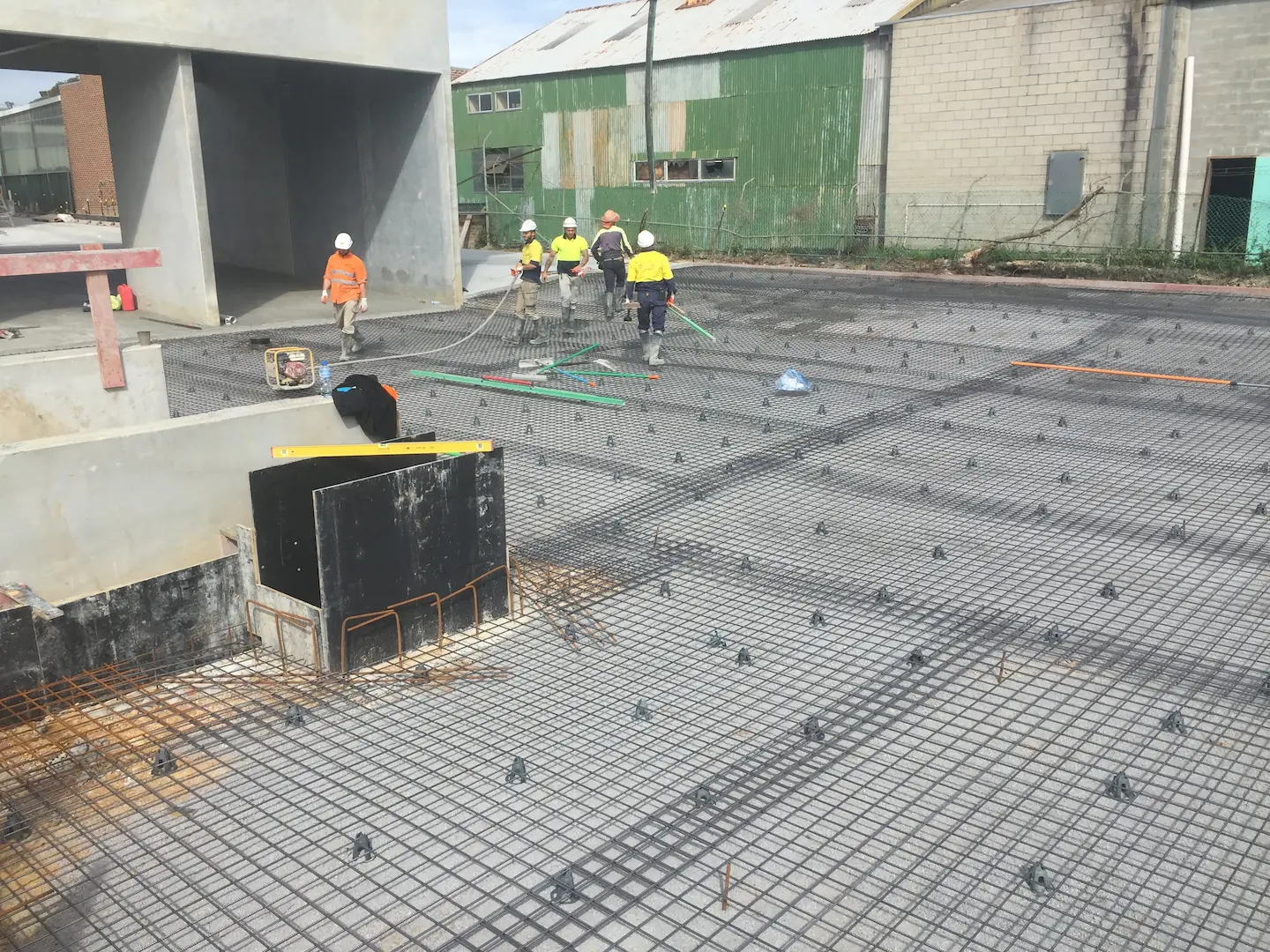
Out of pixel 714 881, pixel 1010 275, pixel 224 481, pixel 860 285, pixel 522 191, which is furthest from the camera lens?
pixel 522 191

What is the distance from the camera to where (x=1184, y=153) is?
17469mm

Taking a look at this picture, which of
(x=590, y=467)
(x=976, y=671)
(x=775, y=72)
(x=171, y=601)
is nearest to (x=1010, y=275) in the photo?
(x=775, y=72)

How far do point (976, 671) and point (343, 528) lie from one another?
284cm

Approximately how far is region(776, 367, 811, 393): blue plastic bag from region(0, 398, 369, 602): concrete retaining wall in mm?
5332

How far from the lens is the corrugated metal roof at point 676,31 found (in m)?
21.6

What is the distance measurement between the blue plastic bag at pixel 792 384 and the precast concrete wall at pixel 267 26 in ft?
27.1

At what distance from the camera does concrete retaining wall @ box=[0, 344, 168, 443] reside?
6438mm

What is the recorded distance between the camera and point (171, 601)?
4.83 meters

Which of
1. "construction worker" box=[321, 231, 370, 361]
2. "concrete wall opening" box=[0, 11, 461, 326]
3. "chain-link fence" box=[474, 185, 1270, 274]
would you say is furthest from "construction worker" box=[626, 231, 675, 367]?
"chain-link fence" box=[474, 185, 1270, 274]

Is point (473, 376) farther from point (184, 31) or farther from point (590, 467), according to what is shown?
point (184, 31)

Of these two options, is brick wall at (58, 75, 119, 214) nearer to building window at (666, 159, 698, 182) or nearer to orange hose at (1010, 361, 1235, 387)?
building window at (666, 159, 698, 182)

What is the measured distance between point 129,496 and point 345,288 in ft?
21.9

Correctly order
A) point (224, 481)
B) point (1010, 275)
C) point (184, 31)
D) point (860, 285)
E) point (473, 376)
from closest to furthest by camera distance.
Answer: point (224, 481) < point (473, 376) < point (184, 31) < point (860, 285) < point (1010, 275)

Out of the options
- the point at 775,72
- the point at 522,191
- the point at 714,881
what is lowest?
the point at 714,881
